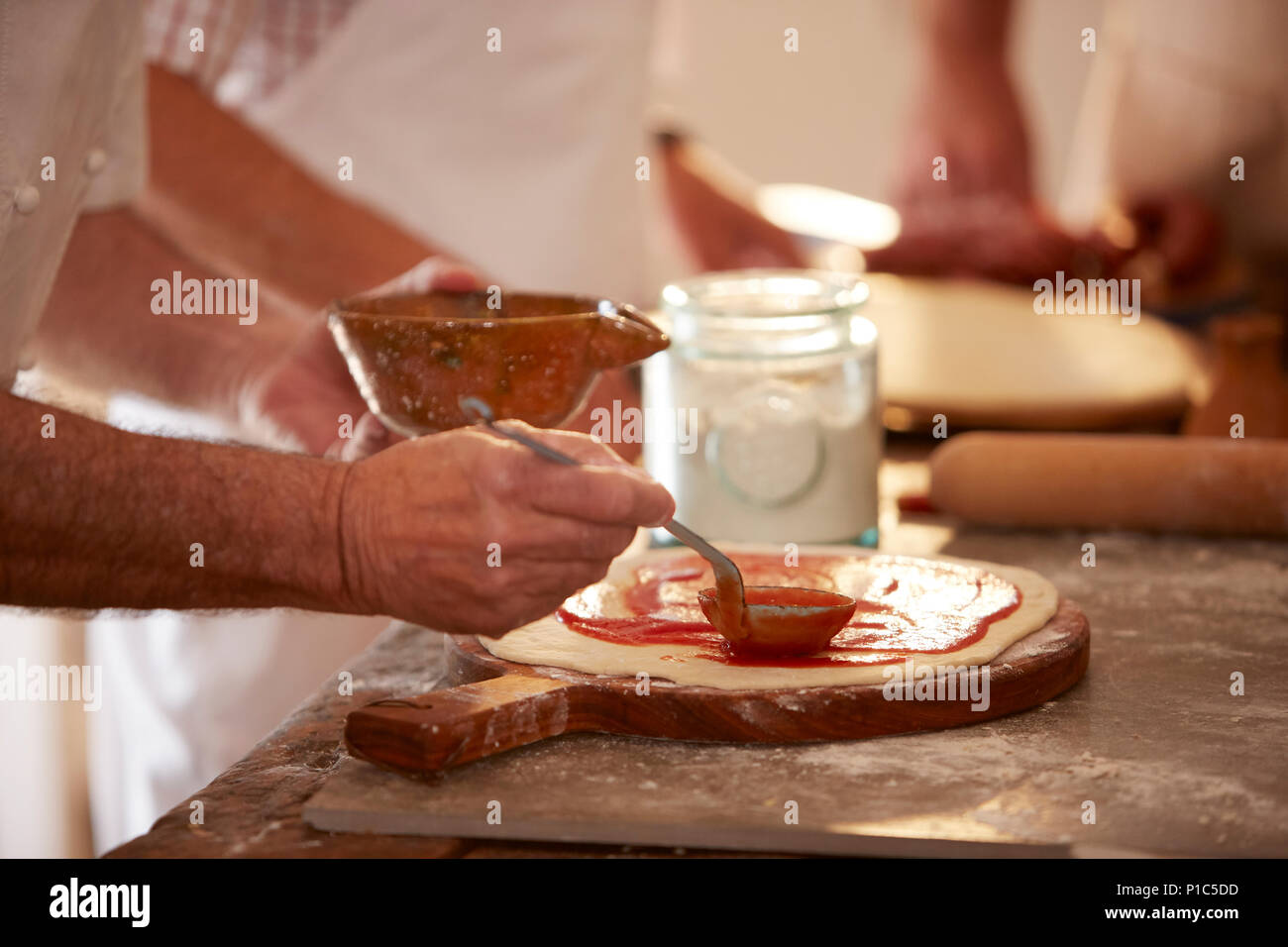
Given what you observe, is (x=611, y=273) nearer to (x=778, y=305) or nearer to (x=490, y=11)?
(x=490, y=11)

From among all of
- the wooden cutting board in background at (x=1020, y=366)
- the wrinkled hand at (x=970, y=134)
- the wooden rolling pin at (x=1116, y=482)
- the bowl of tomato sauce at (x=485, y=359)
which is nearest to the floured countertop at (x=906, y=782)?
the bowl of tomato sauce at (x=485, y=359)

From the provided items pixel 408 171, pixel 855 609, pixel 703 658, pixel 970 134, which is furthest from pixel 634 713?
pixel 970 134

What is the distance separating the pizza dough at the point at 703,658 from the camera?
0.93 meters

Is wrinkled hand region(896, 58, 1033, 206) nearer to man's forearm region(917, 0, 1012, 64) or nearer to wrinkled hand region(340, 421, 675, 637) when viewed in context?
man's forearm region(917, 0, 1012, 64)

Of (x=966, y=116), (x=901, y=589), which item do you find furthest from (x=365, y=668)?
(x=966, y=116)

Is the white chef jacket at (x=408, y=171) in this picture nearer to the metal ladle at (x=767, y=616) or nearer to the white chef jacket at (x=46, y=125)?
the white chef jacket at (x=46, y=125)

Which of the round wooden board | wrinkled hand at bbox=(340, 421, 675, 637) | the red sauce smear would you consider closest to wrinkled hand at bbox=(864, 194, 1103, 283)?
the red sauce smear

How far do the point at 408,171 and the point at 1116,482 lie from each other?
129cm

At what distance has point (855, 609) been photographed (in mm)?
1042

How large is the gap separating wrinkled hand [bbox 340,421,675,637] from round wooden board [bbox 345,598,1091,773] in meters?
0.06

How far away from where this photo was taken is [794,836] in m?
0.77

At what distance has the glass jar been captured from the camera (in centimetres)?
129

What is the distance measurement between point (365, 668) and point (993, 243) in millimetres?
1680

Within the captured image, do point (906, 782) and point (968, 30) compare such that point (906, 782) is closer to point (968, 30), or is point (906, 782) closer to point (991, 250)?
point (991, 250)
